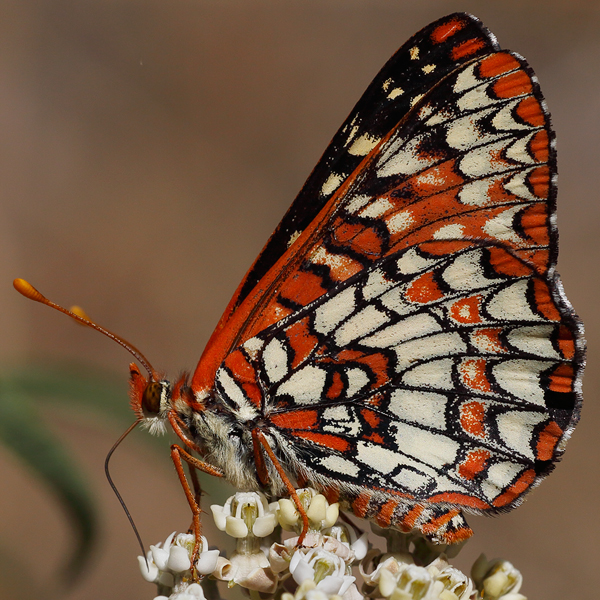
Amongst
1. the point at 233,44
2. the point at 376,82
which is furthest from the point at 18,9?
the point at 376,82

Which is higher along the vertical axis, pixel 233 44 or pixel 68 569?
pixel 233 44

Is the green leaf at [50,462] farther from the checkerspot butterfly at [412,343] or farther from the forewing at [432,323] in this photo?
the forewing at [432,323]

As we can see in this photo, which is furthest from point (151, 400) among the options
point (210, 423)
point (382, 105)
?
point (382, 105)

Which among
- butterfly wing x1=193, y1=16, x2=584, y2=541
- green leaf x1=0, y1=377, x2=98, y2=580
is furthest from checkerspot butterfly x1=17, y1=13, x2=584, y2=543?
green leaf x1=0, y1=377, x2=98, y2=580

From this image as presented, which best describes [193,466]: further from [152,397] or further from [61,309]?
[61,309]

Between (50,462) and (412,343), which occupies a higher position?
(412,343)

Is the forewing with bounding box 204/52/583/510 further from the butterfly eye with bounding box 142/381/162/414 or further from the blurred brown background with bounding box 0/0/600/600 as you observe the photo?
the blurred brown background with bounding box 0/0/600/600

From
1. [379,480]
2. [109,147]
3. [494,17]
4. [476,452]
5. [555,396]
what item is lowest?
[109,147]

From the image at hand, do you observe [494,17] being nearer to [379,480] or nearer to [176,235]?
[176,235]
